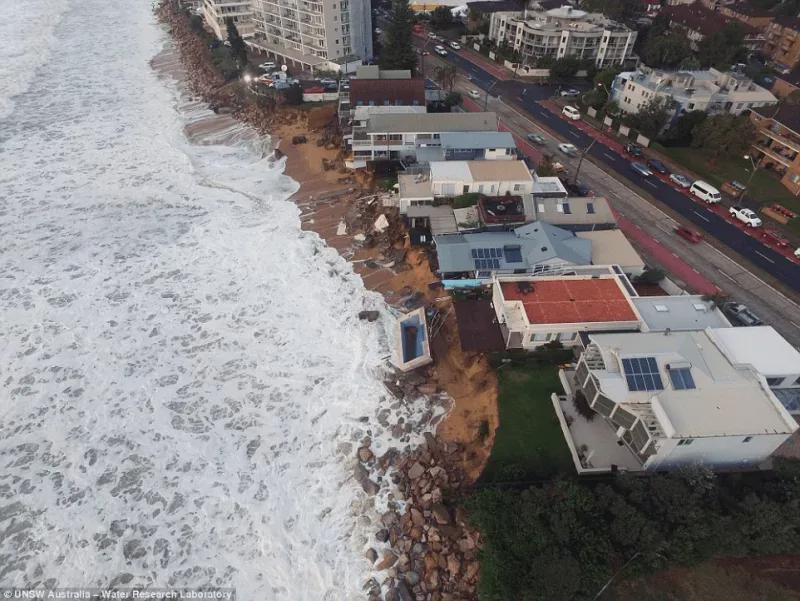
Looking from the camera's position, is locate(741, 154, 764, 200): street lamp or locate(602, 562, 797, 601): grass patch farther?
locate(741, 154, 764, 200): street lamp

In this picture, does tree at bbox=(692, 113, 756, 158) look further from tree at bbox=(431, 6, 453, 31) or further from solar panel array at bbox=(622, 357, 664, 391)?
tree at bbox=(431, 6, 453, 31)

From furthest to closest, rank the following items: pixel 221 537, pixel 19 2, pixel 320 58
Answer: pixel 19 2 < pixel 320 58 < pixel 221 537

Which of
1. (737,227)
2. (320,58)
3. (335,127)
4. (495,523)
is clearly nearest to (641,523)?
(495,523)

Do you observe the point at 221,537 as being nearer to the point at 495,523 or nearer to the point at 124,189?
the point at 495,523

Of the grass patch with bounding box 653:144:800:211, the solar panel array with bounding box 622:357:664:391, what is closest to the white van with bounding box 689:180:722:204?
the grass patch with bounding box 653:144:800:211

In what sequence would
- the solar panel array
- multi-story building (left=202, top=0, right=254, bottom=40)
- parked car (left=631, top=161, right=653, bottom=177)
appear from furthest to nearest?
multi-story building (left=202, top=0, right=254, bottom=40) → parked car (left=631, top=161, right=653, bottom=177) → the solar panel array

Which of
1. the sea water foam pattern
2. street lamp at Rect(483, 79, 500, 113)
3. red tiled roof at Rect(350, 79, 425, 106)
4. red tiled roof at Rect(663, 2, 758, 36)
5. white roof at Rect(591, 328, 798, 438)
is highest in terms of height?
red tiled roof at Rect(663, 2, 758, 36)

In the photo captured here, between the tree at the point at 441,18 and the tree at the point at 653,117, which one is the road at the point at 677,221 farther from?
the tree at the point at 441,18

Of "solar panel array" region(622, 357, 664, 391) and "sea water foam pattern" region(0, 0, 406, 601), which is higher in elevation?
"solar panel array" region(622, 357, 664, 391)
